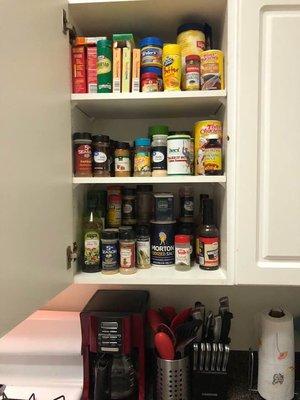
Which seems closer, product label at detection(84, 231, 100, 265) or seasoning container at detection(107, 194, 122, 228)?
product label at detection(84, 231, 100, 265)

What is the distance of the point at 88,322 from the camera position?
3.27 feet

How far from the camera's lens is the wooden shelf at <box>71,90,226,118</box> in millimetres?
920

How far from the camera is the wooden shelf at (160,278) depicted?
3.03 feet

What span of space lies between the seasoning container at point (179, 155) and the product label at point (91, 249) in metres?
0.31

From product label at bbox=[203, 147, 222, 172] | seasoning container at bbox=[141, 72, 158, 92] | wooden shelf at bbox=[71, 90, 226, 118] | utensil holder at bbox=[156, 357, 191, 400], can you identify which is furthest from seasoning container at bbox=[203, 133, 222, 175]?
utensil holder at bbox=[156, 357, 191, 400]

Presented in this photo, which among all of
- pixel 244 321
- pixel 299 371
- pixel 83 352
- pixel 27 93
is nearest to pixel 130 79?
pixel 27 93

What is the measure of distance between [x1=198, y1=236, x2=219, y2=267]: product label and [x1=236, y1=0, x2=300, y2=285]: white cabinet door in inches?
4.1

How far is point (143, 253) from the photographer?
101 centimetres

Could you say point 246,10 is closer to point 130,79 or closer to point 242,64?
point 242,64

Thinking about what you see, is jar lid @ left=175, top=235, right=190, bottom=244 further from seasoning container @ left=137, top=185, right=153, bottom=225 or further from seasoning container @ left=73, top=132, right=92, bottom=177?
seasoning container @ left=73, top=132, right=92, bottom=177

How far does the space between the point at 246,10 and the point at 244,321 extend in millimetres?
1060

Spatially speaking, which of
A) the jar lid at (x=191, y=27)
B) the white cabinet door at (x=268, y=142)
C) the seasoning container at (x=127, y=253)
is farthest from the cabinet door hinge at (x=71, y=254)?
the jar lid at (x=191, y=27)

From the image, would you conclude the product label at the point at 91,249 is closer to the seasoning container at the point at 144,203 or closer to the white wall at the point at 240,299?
the seasoning container at the point at 144,203

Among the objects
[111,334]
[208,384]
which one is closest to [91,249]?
[111,334]
